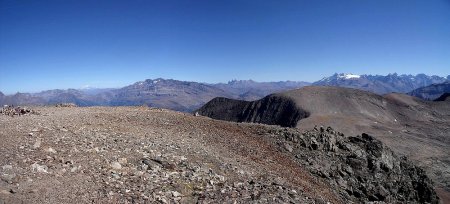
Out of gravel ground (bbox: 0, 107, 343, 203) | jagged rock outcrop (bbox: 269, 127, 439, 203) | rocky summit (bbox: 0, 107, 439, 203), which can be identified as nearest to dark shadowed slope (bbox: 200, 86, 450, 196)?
jagged rock outcrop (bbox: 269, 127, 439, 203)

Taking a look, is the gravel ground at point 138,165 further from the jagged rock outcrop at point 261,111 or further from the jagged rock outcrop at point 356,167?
the jagged rock outcrop at point 261,111

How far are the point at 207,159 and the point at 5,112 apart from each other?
46.6 ft

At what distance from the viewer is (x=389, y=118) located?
124 m

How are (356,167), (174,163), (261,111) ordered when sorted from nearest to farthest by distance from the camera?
(174,163)
(356,167)
(261,111)

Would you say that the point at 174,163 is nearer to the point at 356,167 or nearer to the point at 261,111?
the point at 356,167

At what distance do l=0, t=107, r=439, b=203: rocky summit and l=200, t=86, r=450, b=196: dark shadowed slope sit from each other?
47213 mm

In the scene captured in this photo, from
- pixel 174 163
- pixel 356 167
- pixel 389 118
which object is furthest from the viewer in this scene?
pixel 389 118

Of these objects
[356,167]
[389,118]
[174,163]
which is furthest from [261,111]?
[174,163]

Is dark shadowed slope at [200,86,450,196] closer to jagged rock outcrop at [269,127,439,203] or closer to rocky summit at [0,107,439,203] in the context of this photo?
jagged rock outcrop at [269,127,439,203]

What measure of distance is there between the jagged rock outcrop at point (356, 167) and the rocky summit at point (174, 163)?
10 centimetres

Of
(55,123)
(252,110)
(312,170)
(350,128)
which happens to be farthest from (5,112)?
(252,110)

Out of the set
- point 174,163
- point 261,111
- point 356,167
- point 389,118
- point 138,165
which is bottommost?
point 389,118

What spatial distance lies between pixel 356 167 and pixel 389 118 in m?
109

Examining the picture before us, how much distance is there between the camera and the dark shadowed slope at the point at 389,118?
8152 cm
